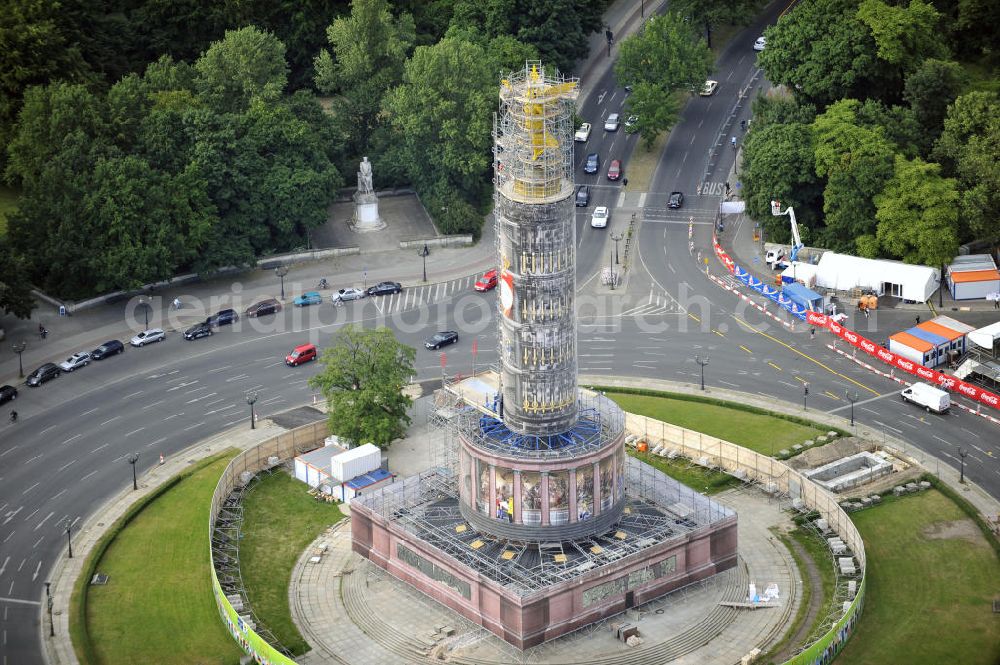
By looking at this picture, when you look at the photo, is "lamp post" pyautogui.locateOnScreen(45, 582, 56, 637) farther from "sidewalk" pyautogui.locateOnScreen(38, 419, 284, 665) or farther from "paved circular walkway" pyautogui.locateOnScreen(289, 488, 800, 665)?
"paved circular walkway" pyautogui.locateOnScreen(289, 488, 800, 665)

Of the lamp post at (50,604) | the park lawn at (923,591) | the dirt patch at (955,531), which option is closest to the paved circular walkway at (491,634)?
the park lawn at (923,591)

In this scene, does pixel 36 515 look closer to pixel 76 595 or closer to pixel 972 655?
pixel 76 595

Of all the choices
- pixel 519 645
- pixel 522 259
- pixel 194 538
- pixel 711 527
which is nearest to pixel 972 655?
pixel 711 527

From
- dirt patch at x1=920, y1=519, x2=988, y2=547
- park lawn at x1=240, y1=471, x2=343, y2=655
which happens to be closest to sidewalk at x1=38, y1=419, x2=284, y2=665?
park lawn at x1=240, y1=471, x2=343, y2=655

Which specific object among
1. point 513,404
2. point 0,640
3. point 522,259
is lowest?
point 0,640

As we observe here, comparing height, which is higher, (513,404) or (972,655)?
(513,404)
